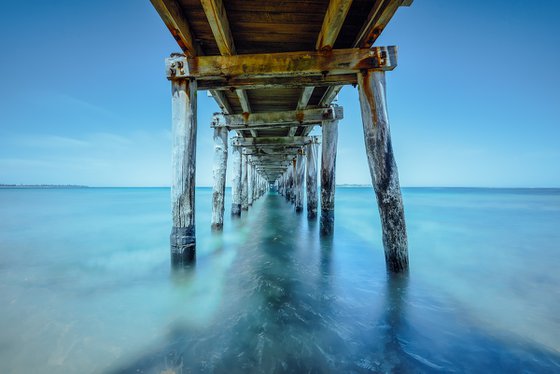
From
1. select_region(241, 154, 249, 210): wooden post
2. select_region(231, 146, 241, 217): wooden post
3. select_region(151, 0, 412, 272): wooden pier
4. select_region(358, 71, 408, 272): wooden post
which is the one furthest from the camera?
select_region(241, 154, 249, 210): wooden post

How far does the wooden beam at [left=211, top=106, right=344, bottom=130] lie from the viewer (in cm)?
573

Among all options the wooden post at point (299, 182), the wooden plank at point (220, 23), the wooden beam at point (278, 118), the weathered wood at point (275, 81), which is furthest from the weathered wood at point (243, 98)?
the wooden post at point (299, 182)

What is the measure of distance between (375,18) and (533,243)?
26.0 ft

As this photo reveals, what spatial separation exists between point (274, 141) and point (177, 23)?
6880mm

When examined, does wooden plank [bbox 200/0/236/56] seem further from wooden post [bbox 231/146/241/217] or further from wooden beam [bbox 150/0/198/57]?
wooden post [bbox 231/146/241/217]

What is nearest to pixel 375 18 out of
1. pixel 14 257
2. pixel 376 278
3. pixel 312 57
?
pixel 312 57

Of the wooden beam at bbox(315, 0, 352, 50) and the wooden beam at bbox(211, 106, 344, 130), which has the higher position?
the wooden beam at bbox(315, 0, 352, 50)

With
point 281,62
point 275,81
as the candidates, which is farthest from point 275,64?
point 275,81

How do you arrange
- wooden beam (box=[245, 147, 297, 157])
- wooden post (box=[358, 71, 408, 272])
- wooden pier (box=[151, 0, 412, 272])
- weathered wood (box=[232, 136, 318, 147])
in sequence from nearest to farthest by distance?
wooden pier (box=[151, 0, 412, 272]), wooden post (box=[358, 71, 408, 272]), weathered wood (box=[232, 136, 318, 147]), wooden beam (box=[245, 147, 297, 157])

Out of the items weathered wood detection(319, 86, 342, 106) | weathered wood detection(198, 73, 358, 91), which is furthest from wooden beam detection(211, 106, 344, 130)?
weathered wood detection(198, 73, 358, 91)

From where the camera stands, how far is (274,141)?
31.3 ft

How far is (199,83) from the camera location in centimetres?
364

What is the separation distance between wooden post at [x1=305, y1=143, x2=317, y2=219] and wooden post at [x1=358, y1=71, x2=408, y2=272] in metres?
5.25

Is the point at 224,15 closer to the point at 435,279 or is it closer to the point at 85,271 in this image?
the point at 85,271
